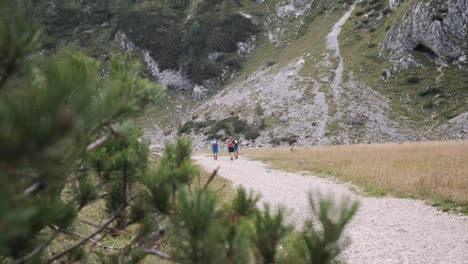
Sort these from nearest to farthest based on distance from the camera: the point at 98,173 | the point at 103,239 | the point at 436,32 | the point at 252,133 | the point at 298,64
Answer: the point at 98,173
the point at 103,239
the point at 252,133
the point at 436,32
the point at 298,64

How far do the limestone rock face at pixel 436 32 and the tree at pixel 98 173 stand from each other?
225 feet

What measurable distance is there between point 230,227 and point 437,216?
29.6 feet

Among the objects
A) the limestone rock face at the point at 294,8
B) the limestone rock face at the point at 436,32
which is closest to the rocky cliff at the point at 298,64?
the limestone rock face at the point at 436,32

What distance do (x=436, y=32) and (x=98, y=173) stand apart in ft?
229

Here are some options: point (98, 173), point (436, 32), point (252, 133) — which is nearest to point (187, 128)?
point (252, 133)

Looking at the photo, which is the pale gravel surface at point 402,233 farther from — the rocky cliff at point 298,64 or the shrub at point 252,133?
the shrub at point 252,133

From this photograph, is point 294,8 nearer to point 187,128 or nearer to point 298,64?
point 298,64

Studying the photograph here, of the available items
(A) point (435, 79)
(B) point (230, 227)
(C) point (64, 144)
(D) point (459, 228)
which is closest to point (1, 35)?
→ (C) point (64, 144)

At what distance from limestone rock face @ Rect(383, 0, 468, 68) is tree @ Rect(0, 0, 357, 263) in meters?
68.5

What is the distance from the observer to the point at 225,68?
296ft

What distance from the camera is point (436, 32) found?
62.3 meters

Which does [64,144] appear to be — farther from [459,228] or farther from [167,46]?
[167,46]

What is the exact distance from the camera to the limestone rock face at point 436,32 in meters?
62.2

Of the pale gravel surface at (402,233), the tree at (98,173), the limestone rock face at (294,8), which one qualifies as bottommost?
the pale gravel surface at (402,233)
